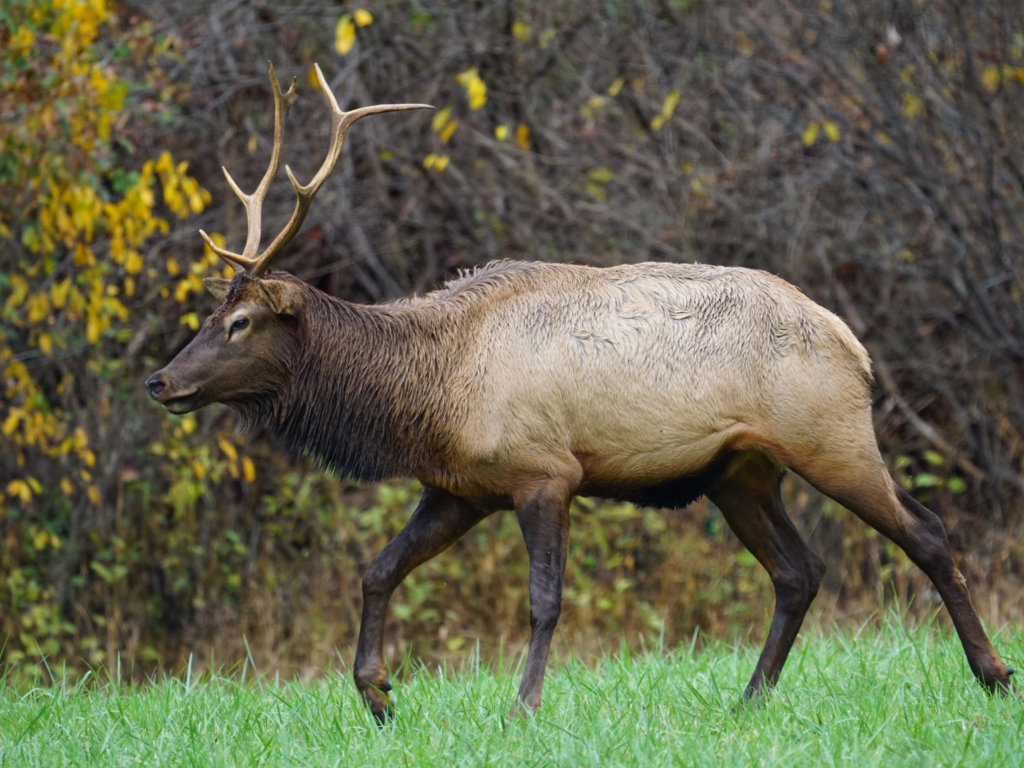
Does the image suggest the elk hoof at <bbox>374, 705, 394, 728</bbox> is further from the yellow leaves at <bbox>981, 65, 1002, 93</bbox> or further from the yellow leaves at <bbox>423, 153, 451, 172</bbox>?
the yellow leaves at <bbox>981, 65, 1002, 93</bbox>

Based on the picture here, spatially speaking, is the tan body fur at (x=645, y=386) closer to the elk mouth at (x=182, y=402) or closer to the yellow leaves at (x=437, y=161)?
the elk mouth at (x=182, y=402)

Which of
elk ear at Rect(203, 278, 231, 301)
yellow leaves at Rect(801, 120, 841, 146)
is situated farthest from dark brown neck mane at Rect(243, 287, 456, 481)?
yellow leaves at Rect(801, 120, 841, 146)

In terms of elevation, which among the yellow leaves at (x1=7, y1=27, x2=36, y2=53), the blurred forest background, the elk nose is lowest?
the blurred forest background

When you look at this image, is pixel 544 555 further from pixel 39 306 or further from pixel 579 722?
pixel 39 306

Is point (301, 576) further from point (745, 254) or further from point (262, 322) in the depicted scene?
point (262, 322)

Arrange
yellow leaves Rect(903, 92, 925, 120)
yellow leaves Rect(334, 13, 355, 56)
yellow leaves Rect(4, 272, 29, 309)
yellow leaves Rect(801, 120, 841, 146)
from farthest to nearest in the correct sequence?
yellow leaves Rect(903, 92, 925, 120), yellow leaves Rect(801, 120, 841, 146), yellow leaves Rect(334, 13, 355, 56), yellow leaves Rect(4, 272, 29, 309)

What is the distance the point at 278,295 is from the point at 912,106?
622cm

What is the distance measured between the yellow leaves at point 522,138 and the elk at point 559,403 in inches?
185

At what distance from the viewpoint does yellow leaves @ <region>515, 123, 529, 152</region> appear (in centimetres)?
955

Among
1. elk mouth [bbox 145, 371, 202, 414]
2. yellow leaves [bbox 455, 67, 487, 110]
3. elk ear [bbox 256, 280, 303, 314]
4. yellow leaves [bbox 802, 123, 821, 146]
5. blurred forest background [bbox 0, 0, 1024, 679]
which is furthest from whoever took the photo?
blurred forest background [bbox 0, 0, 1024, 679]

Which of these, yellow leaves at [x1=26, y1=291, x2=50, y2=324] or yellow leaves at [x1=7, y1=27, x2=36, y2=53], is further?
yellow leaves at [x1=26, y1=291, x2=50, y2=324]

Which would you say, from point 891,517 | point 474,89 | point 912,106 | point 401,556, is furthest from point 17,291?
point 912,106

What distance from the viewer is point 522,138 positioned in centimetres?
961

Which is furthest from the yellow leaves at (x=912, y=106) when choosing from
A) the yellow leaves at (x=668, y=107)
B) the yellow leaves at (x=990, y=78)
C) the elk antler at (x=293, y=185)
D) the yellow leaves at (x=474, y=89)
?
the elk antler at (x=293, y=185)
